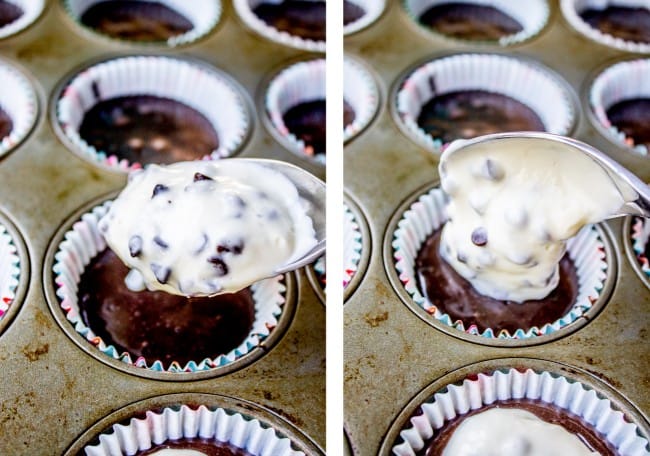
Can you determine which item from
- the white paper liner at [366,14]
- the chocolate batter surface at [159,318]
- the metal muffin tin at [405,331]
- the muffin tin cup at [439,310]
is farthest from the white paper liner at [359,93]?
the chocolate batter surface at [159,318]

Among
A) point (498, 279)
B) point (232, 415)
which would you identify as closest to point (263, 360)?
point (232, 415)

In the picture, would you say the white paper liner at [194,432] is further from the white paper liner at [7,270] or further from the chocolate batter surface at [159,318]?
the white paper liner at [7,270]

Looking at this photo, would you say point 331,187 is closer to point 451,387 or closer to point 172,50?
point 451,387

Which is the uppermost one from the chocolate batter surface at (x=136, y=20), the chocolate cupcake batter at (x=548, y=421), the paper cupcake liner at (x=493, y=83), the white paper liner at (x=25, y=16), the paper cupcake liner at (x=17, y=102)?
the chocolate batter surface at (x=136, y=20)

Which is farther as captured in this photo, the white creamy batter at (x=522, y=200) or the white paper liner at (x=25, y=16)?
the white paper liner at (x=25, y=16)

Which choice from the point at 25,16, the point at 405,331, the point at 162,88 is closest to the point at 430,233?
the point at 405,331

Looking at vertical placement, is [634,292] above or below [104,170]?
below

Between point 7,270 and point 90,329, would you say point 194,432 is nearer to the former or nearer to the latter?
point 90,329
